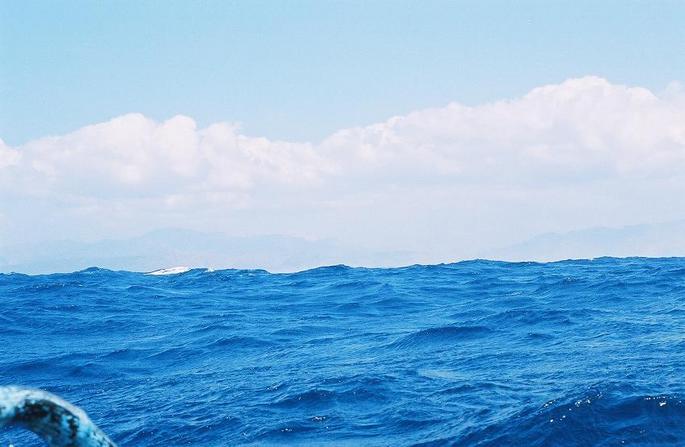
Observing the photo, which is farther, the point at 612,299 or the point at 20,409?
the point at 612,299

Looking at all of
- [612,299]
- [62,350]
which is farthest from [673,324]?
[62,350]

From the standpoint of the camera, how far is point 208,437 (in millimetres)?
9992

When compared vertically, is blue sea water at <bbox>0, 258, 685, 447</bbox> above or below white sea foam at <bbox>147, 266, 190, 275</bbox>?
below

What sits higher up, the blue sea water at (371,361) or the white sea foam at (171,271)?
the white sea foam at (171,271)

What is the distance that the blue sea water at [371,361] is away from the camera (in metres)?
9.79

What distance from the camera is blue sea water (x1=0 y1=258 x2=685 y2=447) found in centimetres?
979

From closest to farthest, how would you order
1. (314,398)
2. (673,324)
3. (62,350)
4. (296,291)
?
(314,398), (673,324), (62,350), (296,291)

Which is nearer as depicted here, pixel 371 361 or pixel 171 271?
pixel 371 361

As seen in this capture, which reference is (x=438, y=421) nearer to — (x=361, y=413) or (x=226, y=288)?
(x=361, y=413)

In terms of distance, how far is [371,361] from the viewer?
1484 cm

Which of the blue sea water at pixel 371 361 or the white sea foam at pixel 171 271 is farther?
the white sea foam at pixel 171 271

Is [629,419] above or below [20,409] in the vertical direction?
below

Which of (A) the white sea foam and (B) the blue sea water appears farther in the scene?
(A) the white sea foam

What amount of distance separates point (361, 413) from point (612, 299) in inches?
586
